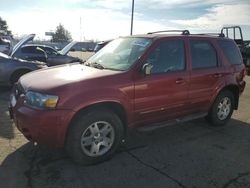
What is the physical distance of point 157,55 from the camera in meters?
5.09

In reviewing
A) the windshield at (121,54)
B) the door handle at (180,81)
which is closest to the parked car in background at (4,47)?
the windshield at (121,54)

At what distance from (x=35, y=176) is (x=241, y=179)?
8.78 feet

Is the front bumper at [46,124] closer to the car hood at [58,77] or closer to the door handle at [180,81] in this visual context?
the car hood at [58,77]

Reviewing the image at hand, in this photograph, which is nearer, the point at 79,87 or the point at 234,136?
the point at 79,87

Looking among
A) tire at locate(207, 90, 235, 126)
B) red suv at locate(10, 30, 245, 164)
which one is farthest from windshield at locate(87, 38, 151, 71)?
tire at locate(207, 90, 235, 126)

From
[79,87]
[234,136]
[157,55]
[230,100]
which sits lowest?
[234,136]

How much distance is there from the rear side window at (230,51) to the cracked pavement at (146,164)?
1.54 meters

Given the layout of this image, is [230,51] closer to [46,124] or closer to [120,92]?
[120,92]

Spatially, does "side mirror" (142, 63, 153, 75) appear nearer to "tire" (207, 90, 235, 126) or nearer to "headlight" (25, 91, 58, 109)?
"headlight" (25, 91, 58, 109)

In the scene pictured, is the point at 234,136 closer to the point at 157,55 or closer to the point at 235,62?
the point at 235,62

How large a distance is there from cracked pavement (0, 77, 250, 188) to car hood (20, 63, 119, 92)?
107cm

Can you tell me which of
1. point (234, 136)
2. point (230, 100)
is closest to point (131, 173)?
point (234, 136)

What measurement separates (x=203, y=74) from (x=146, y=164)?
2127mm

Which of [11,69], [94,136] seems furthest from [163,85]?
[11,69]
